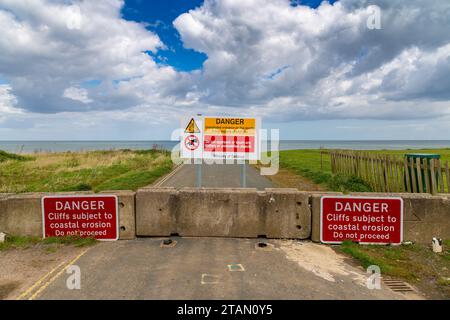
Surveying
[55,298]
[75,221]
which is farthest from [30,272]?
[75,221]

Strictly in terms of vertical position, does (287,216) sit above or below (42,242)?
above

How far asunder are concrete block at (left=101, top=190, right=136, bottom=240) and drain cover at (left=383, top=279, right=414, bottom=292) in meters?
4.83

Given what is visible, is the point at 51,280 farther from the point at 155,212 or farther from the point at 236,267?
the point at 236,267

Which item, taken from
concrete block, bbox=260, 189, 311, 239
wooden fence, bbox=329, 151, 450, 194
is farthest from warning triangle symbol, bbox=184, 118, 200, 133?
wooden fence, bbox=329, 151, 450, 194

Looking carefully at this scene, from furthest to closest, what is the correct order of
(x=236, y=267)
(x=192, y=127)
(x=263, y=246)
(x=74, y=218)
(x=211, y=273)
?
(x=192, y=127) < (x=74, y=218) < (x=263, y=246) < (x=236, y=267) < (x=211, y=273)

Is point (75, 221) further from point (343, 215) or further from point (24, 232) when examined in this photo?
point (343, 215)

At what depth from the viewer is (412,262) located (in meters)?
5.49

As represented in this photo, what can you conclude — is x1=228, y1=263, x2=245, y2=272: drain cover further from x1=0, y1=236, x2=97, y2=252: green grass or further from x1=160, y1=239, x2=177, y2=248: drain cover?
x1=0, y1=236, x2=97, y2=252: green grass

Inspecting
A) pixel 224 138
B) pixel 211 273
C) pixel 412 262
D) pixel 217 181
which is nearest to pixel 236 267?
pixel 211 273

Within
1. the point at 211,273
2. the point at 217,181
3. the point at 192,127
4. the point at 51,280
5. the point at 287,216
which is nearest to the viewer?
the point at 51,280

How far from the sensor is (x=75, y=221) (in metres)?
6.54

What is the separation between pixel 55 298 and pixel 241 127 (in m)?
8.18

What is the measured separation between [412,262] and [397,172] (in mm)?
6043

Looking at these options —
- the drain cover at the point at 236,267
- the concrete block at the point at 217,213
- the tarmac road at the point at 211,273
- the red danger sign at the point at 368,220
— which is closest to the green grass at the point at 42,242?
the tarmac road at the point at 211,273
